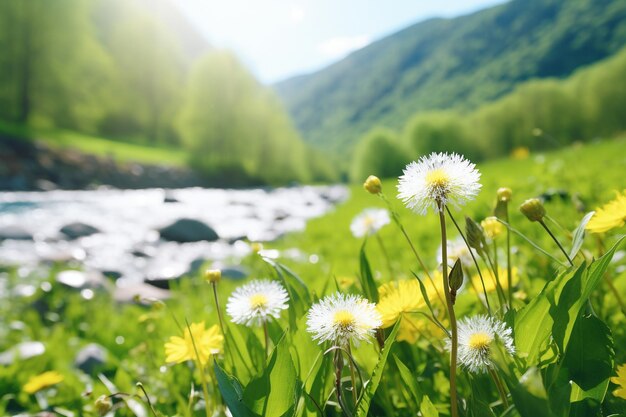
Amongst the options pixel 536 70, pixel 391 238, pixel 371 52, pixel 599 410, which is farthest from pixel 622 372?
pixel 371 52

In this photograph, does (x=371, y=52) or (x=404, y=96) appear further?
(x=371, y=52)

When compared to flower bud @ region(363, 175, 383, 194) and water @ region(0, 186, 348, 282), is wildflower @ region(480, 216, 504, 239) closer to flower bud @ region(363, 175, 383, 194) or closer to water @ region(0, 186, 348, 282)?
flower bud @ region(363, 175, 383, 194)

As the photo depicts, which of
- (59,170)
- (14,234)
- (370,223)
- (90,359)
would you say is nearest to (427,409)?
(370,223)

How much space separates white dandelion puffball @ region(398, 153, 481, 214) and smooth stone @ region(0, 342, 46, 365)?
6.49 ft

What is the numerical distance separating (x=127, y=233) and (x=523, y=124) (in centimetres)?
3295

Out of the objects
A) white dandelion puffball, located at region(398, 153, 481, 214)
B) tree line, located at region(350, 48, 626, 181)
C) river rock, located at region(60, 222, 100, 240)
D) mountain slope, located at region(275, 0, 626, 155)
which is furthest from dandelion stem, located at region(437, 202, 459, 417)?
mountain slope, located at region(275, 0, 626, 155)

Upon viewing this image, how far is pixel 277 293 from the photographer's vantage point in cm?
84

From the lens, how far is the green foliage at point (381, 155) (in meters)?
39.9

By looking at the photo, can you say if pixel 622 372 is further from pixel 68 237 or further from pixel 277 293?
pixel 68 237

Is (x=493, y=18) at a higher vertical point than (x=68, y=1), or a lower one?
higher

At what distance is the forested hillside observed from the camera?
21766mm

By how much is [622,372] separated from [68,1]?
26728 mm

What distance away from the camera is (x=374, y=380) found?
66 centimetres

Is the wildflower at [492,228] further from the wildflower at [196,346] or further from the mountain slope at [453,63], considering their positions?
the mountain slope at [453,63]
